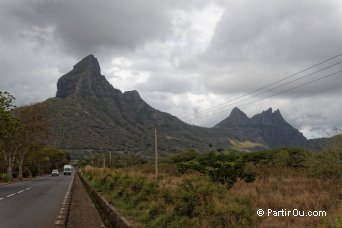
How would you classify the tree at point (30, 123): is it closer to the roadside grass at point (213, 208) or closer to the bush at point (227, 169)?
the bush at point (227, 169)

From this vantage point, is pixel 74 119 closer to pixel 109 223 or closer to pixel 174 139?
pixel 174 139

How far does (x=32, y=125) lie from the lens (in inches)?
2477

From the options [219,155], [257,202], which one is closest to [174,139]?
[219,155]

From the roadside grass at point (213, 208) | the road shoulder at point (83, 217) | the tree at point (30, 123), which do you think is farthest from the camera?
the tree at point (30, 123)

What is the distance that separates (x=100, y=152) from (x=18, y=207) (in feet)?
422

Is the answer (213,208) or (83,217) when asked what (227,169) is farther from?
(213,208)

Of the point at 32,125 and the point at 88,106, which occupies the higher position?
the point at 88,106

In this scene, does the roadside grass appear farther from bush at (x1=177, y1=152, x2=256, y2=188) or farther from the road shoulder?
bush at (x1=177, y1=152, x2=256, y2=188)

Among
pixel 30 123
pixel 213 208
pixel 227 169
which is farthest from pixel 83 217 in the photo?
pixel 30 123

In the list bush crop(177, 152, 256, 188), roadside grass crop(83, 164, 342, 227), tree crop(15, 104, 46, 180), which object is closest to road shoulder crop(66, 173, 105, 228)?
roadside grass crop(83, 164, 342, 227)

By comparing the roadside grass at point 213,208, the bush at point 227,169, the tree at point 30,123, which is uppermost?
the tree at point 30,123

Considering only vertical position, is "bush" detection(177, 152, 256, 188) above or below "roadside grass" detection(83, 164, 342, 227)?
above

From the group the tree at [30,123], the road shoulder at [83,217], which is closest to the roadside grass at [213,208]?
the road shoulder at [83,217]

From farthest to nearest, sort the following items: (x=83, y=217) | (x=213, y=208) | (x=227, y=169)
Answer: (x=227, y=169) < (x=83, y=217) < (x=213, y=208)
